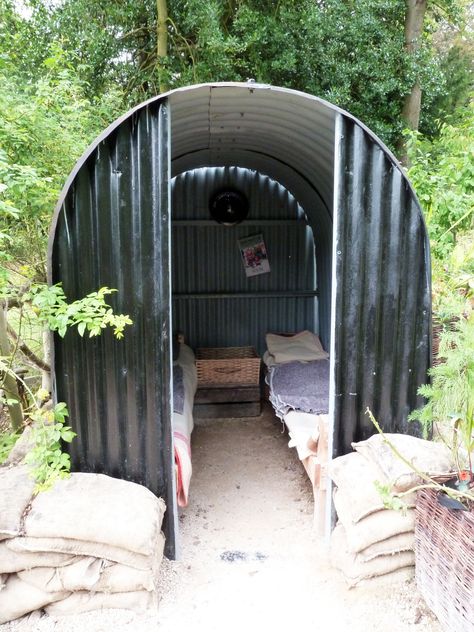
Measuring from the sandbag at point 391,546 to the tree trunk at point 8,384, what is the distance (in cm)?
245

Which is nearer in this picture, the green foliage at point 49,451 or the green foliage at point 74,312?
the green foliage at point 74,312

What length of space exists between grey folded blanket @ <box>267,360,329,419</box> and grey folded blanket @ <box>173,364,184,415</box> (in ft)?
3.15

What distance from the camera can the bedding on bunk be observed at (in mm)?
3668

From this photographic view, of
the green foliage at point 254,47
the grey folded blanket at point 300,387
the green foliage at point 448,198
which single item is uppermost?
the green foliage at point 254,47

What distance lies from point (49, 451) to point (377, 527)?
2.05 m

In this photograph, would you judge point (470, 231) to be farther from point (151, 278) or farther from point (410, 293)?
point (151, 278)

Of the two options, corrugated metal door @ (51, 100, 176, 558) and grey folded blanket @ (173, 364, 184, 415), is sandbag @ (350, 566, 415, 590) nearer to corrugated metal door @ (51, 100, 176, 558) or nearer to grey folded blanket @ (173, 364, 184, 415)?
corrugated metal door @ (51, 100, 176, 558)

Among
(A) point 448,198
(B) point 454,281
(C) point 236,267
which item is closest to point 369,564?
(B) point 454,281

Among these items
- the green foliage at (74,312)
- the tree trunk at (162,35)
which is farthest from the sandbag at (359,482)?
the tree trunk at (162,35)

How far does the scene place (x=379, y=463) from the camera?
3160 millimetres

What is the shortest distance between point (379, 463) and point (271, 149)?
3.59 m

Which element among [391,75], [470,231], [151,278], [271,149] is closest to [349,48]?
[391,75]

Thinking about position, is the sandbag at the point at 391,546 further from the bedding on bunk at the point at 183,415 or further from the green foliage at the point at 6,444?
the green foliage at the point at 6,444

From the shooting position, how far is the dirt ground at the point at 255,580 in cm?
302
